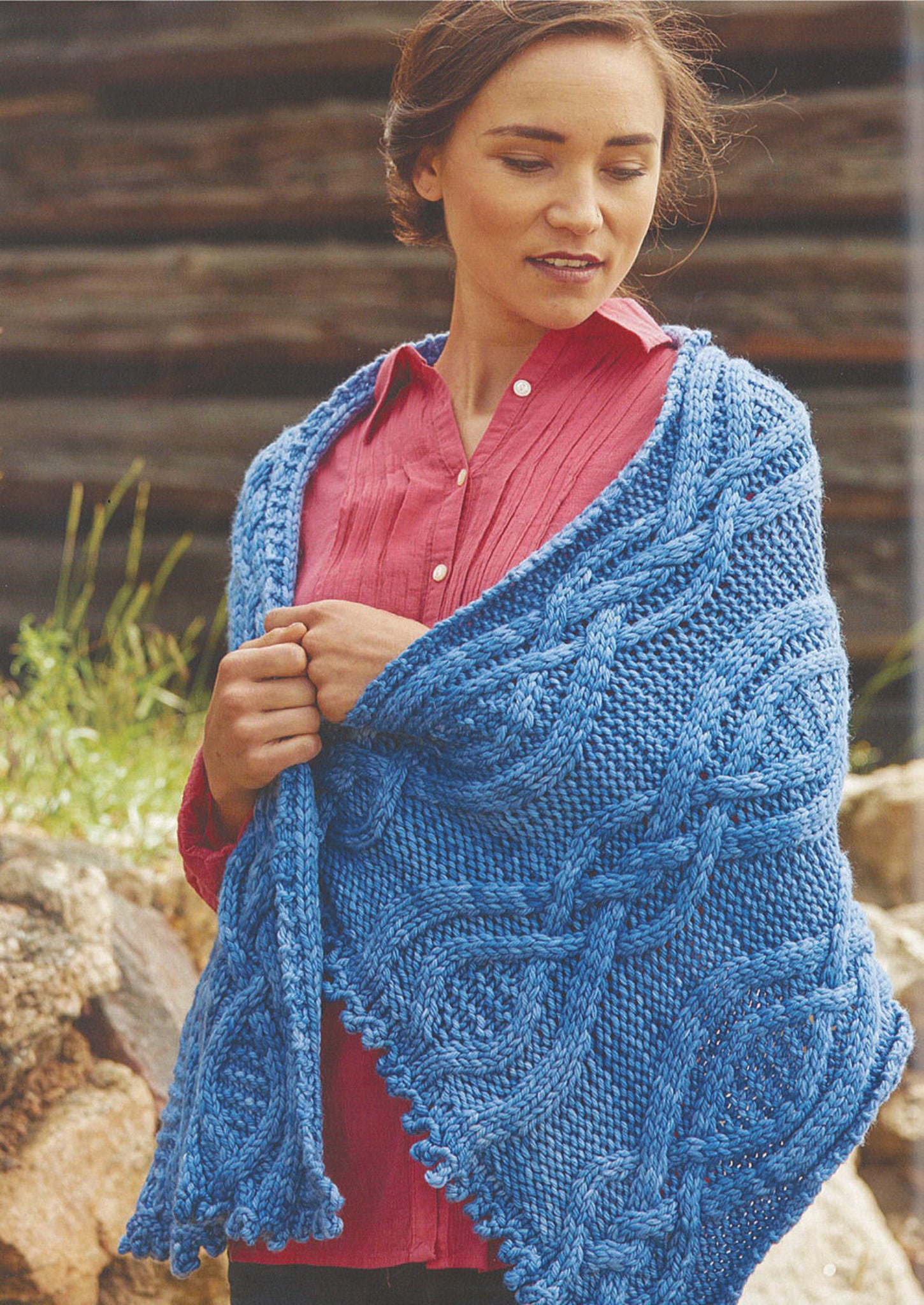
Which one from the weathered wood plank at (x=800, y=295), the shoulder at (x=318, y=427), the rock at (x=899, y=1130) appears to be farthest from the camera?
the weathered wood plank at (x=800, y=295)

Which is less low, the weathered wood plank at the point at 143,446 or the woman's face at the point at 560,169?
the woman's face at the point at 560,169

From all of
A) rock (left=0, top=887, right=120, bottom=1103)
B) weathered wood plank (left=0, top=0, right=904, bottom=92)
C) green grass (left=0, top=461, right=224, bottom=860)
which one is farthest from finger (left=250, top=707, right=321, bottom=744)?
weathered wood plank (left=0, top=0, right=904, bottom=92)

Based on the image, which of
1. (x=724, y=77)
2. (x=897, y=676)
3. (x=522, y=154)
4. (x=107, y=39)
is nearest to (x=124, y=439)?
(x=107, y=39)

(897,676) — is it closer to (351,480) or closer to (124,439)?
(124,439)

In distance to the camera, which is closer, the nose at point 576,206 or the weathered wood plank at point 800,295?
the nose at point 576,206

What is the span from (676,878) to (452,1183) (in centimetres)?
34

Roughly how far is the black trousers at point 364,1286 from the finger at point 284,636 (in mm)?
605

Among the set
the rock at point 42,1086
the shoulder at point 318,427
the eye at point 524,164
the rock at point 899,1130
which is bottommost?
the rock at point 899,1130

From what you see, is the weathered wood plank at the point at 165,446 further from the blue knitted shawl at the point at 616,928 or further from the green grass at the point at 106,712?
the blue knitted shawl at the point at 616,928

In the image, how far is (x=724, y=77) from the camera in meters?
3.43

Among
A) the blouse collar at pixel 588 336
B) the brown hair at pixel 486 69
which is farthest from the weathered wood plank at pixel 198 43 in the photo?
the blouse collar at pixel 588 336

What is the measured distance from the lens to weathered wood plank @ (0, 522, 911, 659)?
140 inches

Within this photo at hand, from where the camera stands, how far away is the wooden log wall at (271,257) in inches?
136

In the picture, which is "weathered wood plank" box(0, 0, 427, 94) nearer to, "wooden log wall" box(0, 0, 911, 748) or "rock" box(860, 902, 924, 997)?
"wooden log wall" box(0, 0, 911, 748)
